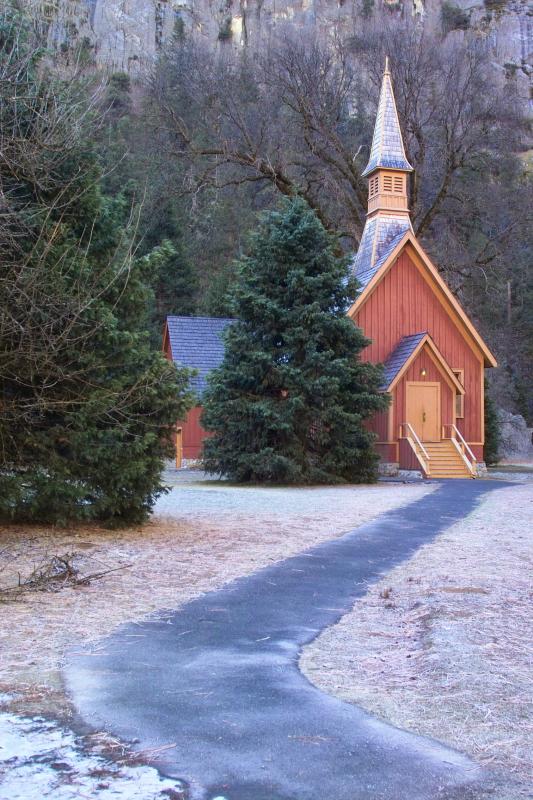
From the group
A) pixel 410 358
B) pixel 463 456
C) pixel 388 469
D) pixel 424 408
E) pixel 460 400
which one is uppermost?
pixel 410 358

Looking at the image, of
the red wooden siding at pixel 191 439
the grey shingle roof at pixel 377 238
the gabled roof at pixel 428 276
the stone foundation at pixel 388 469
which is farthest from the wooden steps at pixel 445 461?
the red wooden siding at pixel 191 439

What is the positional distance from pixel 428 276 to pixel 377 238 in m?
2.84

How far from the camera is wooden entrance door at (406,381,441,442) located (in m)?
27.8

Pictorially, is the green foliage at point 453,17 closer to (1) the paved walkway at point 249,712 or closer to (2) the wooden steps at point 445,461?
(2) the wooden steps at point 445,461

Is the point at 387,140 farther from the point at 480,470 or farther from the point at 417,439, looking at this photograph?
the point at 480,470

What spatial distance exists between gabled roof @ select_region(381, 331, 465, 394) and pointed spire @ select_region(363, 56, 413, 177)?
25.3 feet

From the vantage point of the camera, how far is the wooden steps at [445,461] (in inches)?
1045

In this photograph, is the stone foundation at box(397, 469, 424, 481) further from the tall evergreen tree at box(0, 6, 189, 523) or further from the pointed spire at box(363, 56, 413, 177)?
the tall evergreen tree at box(0, 6, 189, 523)

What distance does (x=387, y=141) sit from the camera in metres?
32.8

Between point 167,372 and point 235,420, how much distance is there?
35.0ft

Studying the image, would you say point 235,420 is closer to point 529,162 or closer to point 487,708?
point 487,708

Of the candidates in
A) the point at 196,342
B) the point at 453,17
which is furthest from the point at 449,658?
the point at 453,17

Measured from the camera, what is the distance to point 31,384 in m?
10.1

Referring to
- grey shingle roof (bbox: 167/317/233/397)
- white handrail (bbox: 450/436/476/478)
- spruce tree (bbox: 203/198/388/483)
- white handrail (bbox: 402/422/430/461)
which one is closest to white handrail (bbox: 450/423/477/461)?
white handrail (bbox: 450/436/476/478)
